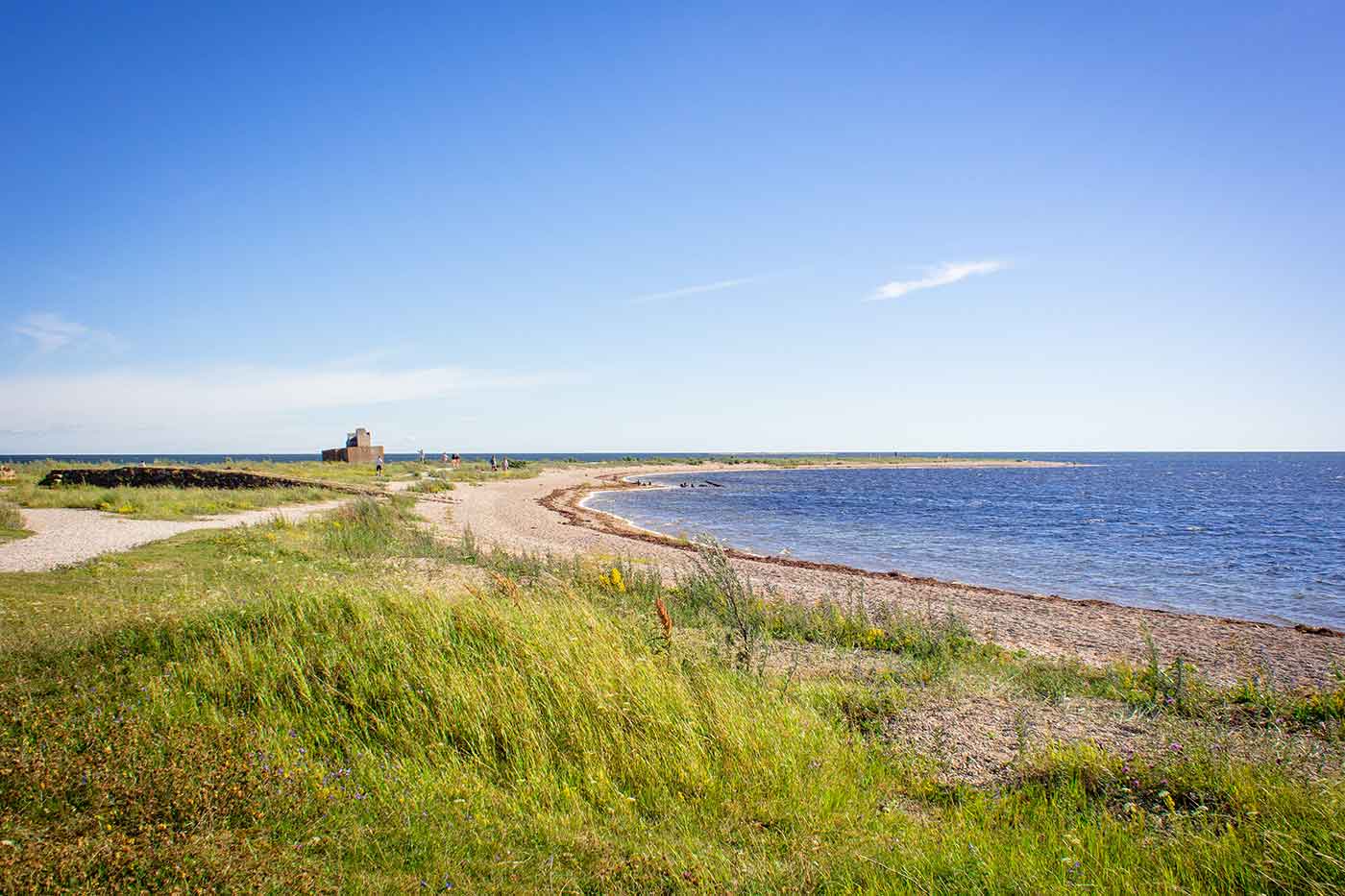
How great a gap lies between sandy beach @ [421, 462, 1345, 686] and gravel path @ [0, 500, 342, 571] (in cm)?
718

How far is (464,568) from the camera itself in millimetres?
13578

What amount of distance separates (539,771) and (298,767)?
4.67 feet

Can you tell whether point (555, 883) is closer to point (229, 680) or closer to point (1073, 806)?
point (1073, 806)

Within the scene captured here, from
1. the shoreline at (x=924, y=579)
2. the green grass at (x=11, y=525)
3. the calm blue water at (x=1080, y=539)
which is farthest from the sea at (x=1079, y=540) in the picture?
the green grass at (x=11, y=525)

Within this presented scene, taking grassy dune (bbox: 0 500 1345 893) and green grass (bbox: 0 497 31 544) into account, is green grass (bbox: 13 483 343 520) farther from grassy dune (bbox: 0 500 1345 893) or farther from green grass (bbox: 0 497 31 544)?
grassy dune (bbox: 0 500 1345 893)

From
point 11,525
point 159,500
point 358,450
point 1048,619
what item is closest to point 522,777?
point 1048,619

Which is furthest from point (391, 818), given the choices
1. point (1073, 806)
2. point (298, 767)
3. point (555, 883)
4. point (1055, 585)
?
point (1055, 585)

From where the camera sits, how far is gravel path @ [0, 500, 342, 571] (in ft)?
43.4

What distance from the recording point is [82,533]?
17422 mm

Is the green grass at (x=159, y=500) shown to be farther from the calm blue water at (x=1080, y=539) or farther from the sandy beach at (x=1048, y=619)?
the calm blue water at (x=1080, y=539)

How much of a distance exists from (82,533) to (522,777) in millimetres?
18828

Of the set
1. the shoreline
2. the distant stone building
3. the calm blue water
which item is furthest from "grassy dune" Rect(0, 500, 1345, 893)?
the distant stone building

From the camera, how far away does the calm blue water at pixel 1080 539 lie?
62.8ft

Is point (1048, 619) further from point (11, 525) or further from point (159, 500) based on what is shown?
point (159, 500)
